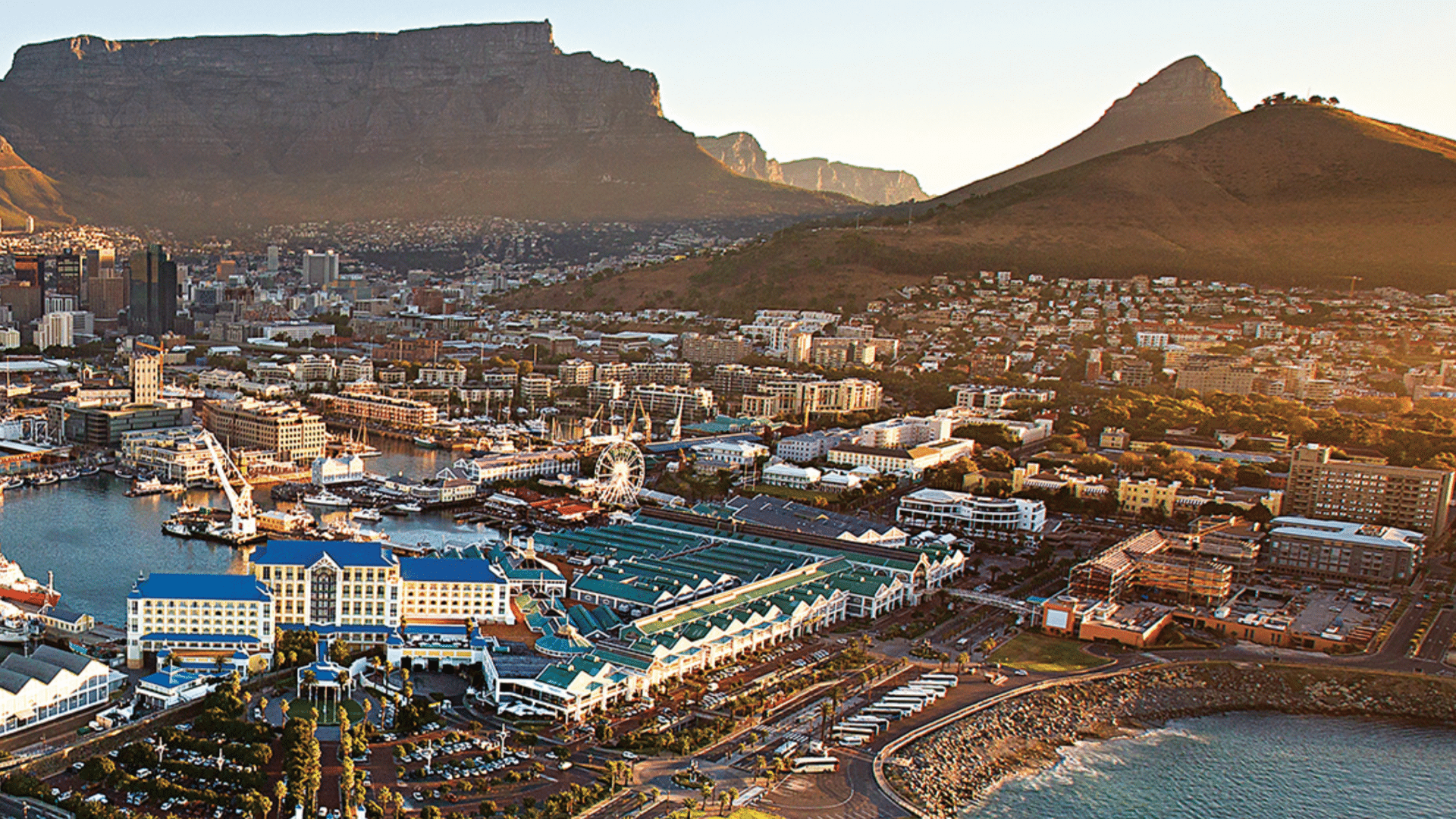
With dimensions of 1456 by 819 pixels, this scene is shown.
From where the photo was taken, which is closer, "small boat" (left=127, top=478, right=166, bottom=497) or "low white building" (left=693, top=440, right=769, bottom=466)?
"small boat" (left=127, top=478, right=166, bottom=497)

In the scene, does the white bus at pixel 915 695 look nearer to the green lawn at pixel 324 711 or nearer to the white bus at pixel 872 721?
the white bus at pixel 872 721

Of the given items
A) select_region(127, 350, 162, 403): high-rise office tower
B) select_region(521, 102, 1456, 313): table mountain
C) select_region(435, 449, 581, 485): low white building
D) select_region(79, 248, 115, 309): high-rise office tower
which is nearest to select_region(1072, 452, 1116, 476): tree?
select_region(435, 449, 581, 485): low white building

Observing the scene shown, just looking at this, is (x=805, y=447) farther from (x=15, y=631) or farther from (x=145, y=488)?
(x=15, y=631)

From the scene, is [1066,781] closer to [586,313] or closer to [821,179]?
[586,313]

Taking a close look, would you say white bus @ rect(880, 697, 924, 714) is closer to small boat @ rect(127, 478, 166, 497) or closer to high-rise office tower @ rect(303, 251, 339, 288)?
small boat @ rect(127, 478, 166, 497)

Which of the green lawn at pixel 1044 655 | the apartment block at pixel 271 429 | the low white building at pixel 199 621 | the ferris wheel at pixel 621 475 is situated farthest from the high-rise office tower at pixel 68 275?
the green lawn at pixel 1044 655

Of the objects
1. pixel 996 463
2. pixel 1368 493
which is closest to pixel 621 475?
pixel 996 463
